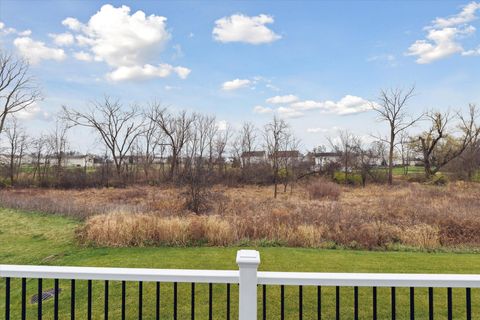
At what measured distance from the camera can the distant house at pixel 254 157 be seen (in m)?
24.9

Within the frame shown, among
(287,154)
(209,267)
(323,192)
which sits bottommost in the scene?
(209,267)

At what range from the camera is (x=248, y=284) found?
191 centimetres

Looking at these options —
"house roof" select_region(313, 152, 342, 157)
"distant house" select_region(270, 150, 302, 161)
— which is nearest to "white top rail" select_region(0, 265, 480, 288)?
"distant house" select_region(270, 150, 302, 161)

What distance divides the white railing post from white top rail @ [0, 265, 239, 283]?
7 cm

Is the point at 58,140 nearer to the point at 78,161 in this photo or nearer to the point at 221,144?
the point at 78,161

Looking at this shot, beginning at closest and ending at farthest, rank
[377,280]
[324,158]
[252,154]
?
1. [377,280]
2. [324,158]
3. [252,154]

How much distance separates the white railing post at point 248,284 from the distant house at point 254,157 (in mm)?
22634

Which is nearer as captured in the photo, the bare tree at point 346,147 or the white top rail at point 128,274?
the white top rail at point 128,274

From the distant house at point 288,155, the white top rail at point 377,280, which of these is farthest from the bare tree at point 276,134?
the white top rail at point 377,280

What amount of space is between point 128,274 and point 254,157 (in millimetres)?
23905

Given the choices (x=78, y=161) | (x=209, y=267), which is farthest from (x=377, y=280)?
(x=78, y=161)

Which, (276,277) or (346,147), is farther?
(346,147)

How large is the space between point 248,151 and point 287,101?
27.9ft

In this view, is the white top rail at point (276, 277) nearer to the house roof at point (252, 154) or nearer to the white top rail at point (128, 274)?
the white top rail at point (128, 274)
